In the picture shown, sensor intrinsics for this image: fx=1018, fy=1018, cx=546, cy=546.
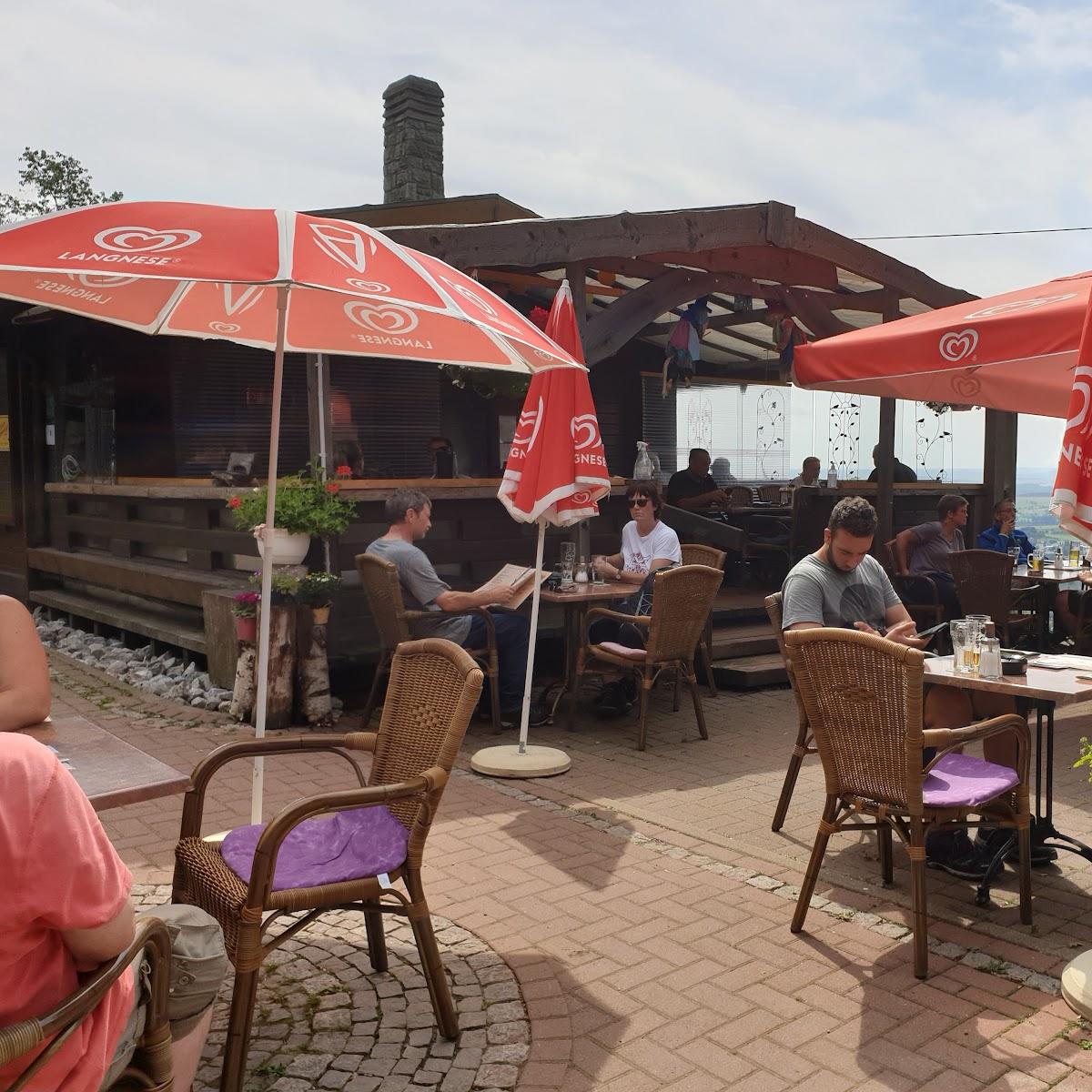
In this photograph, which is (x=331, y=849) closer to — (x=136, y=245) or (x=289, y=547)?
(x=136, y=245)

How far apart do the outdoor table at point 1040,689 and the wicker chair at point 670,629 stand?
1.87 meters

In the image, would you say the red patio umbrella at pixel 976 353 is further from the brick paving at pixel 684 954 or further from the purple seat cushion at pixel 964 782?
the brick paving at pixel 684 954

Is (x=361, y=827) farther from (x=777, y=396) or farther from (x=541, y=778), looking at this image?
(x=777, y=396)

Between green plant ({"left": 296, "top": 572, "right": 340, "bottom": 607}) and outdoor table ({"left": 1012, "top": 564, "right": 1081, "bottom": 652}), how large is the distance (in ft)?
18.5

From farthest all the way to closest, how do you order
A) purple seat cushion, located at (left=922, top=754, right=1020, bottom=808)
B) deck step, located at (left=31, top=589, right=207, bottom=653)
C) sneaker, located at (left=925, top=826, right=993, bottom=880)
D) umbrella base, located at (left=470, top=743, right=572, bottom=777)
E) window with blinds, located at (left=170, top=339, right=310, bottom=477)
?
window with blinds, located at (left=170, top=339, right=310, bottom=477) → deck step, located at (left=31, top=589, right=207, bottom=653) → umbrella base, located at (left=470, top=743, right=572, bottom=777) → sneaker, located at (left=925, top=826, right=993, bottom=880) → purple seat cushion, located at (left=922, top=754, right=1020, bottom=808)

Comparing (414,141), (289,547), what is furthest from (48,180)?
(289,547)

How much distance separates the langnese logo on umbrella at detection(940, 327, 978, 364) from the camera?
3974 mm

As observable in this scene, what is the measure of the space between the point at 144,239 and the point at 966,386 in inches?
178

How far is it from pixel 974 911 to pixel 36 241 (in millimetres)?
3700

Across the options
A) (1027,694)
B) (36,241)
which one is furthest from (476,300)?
(1027,694)

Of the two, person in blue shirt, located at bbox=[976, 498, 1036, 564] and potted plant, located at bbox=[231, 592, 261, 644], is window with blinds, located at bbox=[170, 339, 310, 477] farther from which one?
person in blue shirt, located at bbox=[976, 498, 1036, 564]

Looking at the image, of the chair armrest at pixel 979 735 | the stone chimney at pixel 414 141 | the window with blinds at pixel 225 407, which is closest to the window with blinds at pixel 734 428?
the stone chimney at pixel 414 141

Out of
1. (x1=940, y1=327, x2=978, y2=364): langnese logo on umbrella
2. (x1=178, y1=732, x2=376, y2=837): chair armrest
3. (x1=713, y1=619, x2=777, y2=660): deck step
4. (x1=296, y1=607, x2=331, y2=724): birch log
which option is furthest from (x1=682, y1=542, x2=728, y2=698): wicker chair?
(x1=178, y1=732, x2=376, y2=837): chair armrest

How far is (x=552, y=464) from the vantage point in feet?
18.5
